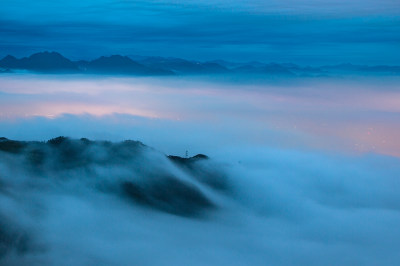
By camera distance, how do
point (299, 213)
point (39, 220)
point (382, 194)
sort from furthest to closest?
point (382, 194)
point (299, 213)
point (39, 220)

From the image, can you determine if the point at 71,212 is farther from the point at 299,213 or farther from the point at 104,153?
the point at 299,213

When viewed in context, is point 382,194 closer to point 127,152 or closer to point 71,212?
point 127,152

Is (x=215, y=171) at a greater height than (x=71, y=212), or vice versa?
(x=215, y=171)

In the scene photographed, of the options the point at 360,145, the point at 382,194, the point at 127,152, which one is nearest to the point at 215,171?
the point at 127,152

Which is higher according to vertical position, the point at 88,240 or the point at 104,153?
the point at 104,153

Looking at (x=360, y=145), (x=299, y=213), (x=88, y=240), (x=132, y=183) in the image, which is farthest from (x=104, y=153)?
(x=360, y=145)

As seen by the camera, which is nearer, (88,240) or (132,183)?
(88,240)

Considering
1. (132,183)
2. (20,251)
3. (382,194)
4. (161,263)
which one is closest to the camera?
(20,251)

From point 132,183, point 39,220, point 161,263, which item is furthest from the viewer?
point 132,183

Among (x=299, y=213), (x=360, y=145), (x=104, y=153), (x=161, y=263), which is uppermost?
(x=360, y=145)
